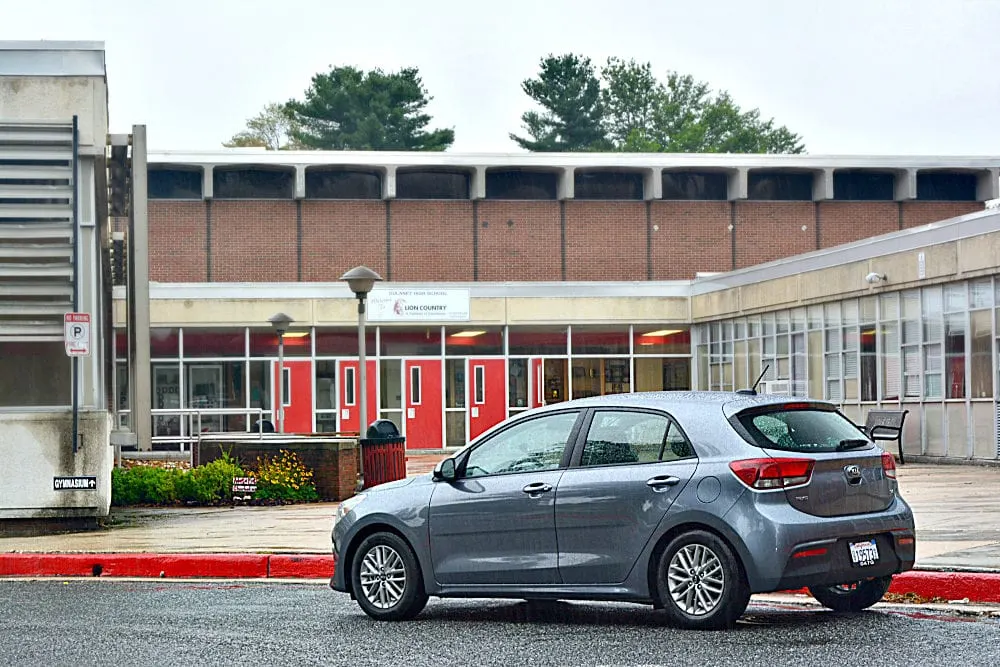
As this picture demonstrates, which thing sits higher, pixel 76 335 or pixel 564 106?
pixel 564 106

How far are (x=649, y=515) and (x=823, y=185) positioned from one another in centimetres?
4015

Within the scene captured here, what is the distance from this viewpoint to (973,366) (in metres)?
26.6

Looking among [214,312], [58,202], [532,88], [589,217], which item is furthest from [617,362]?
[532,88]

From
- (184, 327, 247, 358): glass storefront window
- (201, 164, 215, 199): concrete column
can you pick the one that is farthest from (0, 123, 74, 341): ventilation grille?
(201, 164, 215, 199): concrete column

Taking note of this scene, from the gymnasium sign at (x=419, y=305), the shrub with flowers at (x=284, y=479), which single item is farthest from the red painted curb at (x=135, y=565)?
the gymnasium sign at (x=419, y=305)

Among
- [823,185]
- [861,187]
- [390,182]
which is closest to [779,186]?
[823,185]

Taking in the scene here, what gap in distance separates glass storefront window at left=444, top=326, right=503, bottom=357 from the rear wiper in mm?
30657

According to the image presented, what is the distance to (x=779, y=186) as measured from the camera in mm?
48812

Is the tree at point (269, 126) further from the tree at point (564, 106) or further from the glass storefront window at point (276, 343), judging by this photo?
the glass storefront window at point (276, 343)

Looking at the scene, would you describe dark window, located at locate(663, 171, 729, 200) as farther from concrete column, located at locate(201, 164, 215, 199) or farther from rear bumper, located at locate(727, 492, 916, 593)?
rear bumper, located at locate(727, 492, 916, 593)

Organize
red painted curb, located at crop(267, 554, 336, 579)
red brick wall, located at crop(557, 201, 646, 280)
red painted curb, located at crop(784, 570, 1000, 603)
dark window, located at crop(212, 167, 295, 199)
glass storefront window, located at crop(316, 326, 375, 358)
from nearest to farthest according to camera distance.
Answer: red painted curb, located at crop(784, 570, 1000, 603), red painted curb, located at crop(267, 554, 336, 579), glass storefront window, located at crop(316, 326, 375, 358), dark window, located at crop(212, 167, 295, 199), red brick wall, located at crop(557, 201, 646, 280)

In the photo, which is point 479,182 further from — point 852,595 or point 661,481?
point 661,481

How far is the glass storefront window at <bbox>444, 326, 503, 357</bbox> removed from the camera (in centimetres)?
4044

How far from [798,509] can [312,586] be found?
17.4 feet
